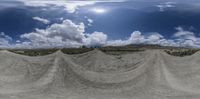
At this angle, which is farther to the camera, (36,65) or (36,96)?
(36,65)

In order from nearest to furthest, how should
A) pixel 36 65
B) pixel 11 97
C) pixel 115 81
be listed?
pixel 11 97 → pixel 115 81 → pixel 36 65

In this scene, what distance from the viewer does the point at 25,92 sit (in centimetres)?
921

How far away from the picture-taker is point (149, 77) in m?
9.52

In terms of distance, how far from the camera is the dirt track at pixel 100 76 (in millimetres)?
9039

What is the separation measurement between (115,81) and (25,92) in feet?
7.78

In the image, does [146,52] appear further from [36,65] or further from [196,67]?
[36,65]

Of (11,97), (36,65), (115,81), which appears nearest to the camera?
(11,97)

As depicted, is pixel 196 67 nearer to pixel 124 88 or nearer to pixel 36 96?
pixel 124 88

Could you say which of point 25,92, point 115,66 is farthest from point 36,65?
point 115,66

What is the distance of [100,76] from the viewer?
9.66 m

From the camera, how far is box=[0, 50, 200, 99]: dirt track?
9039 mm

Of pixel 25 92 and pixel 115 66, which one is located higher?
pixel 115 66

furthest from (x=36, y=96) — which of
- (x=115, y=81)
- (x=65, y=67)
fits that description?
(x=115, y=81)

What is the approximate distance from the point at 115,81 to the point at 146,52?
1407 mm
